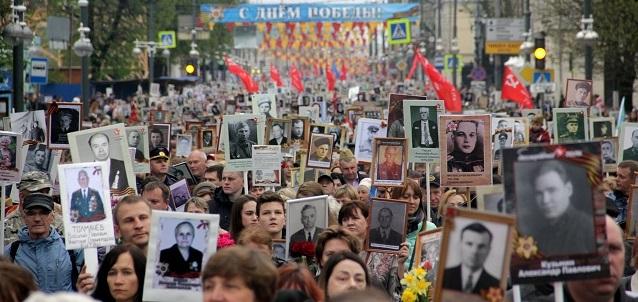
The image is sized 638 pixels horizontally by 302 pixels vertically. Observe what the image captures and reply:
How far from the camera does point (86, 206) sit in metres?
9.10

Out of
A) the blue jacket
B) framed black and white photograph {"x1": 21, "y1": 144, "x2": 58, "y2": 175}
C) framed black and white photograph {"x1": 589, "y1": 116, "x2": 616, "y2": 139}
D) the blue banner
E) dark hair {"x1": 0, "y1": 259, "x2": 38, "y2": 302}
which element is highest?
the blue banner

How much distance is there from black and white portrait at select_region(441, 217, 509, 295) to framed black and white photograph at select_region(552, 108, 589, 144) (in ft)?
44.1

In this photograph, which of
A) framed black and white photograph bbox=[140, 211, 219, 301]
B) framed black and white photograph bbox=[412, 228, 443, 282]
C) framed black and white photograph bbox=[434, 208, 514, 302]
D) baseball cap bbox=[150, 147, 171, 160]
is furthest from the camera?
baseball cap bbox=[150, 147, 171, 160]

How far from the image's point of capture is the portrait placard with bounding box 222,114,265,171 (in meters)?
15.9

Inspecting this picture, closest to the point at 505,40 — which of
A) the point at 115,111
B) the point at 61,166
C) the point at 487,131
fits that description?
the point at 115,111

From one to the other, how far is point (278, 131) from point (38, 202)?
10.1 m

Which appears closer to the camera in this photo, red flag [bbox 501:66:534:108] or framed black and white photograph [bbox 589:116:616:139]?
framed black and white photograph [bbox 589:116:616:139]

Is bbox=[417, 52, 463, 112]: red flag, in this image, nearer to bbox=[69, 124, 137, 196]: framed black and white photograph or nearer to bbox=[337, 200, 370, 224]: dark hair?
bbox=[69, 124, 137, 196]: framed black and white photograph

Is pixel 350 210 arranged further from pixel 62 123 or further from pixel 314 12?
pixel 314 12

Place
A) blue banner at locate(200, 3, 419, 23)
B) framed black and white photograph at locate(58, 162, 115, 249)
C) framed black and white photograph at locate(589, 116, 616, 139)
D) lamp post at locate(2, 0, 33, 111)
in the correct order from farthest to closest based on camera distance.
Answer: blue banner at locate(200, 3, 419, 23), lamp post at locate(2, 0, 33, 111), framed black and white photograph at locate(589, 116, 616, 139), framed black and white photograph at locate(58, 162, 115, 249)

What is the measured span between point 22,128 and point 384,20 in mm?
65346

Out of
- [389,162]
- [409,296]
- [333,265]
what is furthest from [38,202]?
[389,162]

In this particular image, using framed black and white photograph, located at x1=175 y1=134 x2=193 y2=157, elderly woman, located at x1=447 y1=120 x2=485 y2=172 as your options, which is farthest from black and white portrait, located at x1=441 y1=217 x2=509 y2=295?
framed black and white photograph, located at x1=175 y1=134 x2=193 y2=157

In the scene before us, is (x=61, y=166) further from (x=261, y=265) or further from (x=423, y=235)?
(x=261, y=265)
